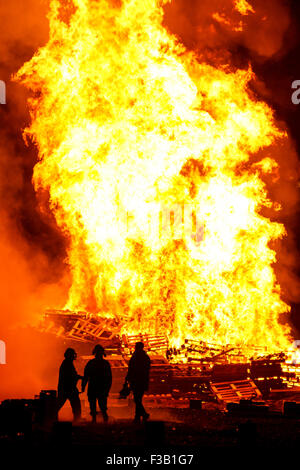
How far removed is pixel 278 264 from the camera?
100.0 feet

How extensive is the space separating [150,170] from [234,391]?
23.8 feet

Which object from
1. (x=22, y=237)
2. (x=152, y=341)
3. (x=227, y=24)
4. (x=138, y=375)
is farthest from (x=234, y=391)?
(x=227, y=24)

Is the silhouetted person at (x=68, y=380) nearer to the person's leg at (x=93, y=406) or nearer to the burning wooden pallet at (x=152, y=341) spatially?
the person's leg at (x=93, y=406)

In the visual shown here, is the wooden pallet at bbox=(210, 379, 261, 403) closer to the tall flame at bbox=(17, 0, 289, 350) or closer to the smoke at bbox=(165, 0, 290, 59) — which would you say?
the tall flame at bbox=(17, 0, 289, 350)

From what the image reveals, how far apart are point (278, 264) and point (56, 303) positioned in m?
8.60

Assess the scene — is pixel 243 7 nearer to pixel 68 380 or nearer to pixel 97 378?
pixel 97 378

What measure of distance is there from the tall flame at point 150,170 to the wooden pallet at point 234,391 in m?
3.40

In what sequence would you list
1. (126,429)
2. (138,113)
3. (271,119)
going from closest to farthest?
(126,429) → (138,113) → (271,119)

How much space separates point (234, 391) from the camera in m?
20.6

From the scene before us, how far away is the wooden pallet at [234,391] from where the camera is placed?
800 inches
